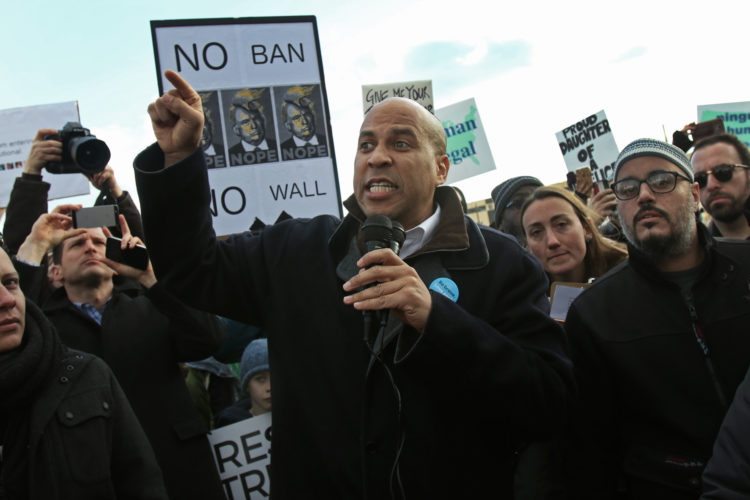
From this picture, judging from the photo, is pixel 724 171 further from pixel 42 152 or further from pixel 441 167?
pixel 42 152

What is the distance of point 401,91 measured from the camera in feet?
19.7

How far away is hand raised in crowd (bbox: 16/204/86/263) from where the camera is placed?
3.32 m

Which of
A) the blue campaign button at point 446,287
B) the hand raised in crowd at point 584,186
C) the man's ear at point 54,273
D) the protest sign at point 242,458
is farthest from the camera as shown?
the hand raised in crowd at point 584,186

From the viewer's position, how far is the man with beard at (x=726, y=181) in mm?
4242

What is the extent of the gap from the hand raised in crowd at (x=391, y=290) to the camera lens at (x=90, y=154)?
222cm

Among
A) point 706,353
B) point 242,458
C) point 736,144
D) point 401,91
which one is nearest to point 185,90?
point 706,353

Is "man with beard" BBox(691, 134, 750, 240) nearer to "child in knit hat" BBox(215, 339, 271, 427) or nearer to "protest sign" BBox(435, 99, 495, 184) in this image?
"protest sign" BBox(435, 99, 495, 184)

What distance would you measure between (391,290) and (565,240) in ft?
7.13

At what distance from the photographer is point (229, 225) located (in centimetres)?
391

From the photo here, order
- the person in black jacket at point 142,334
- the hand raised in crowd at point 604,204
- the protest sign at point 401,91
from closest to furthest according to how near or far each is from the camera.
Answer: the person in black jacket at point 142,334 < the hand raised in crowd at point 604,204 < the protest sign at point 401,91

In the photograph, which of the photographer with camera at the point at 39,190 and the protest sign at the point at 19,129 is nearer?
the photographer with camera at the point at 39,190

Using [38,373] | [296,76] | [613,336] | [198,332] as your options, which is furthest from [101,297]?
[613,336]

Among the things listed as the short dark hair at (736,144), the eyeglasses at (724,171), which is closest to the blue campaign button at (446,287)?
the eyeglasses at (724,171)

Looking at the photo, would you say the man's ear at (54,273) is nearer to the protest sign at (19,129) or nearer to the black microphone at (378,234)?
the protest sign at (19,129)
